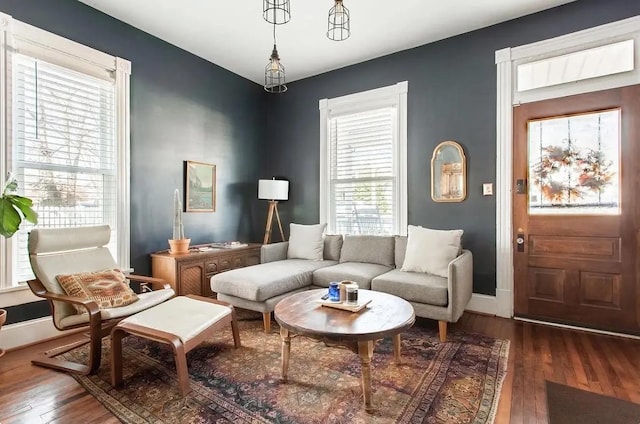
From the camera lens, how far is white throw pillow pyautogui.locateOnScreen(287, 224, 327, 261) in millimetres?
3990

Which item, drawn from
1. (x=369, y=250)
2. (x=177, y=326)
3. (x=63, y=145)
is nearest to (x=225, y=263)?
(x=369, y=250)

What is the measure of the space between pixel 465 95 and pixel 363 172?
1.45 metres

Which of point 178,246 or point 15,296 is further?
point 178,246

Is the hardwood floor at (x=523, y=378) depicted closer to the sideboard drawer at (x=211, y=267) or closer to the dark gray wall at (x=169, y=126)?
the dark gray wall at (x=169, y=126)

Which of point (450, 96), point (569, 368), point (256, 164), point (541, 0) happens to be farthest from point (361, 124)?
point (569, 368)

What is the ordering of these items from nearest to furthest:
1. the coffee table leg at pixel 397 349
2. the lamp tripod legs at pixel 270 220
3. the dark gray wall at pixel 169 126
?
the coffee table leg at pixel 397 349
the dark gray wall at pixel 169 126
the lamp tripod legs at pixel 270 220

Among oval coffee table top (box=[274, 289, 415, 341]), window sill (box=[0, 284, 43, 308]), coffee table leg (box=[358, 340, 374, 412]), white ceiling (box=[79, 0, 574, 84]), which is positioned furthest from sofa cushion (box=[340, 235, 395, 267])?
window sill (box=[0, 284, 43, 308])

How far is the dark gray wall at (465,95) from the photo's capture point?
3.14m

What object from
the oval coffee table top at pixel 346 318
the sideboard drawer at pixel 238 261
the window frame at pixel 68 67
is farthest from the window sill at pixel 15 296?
the oval coffee table top at pixel 346 318

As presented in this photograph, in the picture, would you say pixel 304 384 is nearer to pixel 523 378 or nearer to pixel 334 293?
pixel 334 293

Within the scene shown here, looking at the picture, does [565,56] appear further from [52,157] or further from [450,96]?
[52,157]

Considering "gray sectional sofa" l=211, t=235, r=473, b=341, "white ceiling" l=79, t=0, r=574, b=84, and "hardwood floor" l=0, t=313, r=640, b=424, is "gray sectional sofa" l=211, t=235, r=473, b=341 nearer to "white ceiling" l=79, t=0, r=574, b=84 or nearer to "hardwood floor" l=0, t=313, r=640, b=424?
"hardwood floor" l=0, t=313, r=640, b=424

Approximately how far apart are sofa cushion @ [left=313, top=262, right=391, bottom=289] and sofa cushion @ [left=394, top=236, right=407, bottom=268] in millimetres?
135

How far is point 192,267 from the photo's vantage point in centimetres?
351
